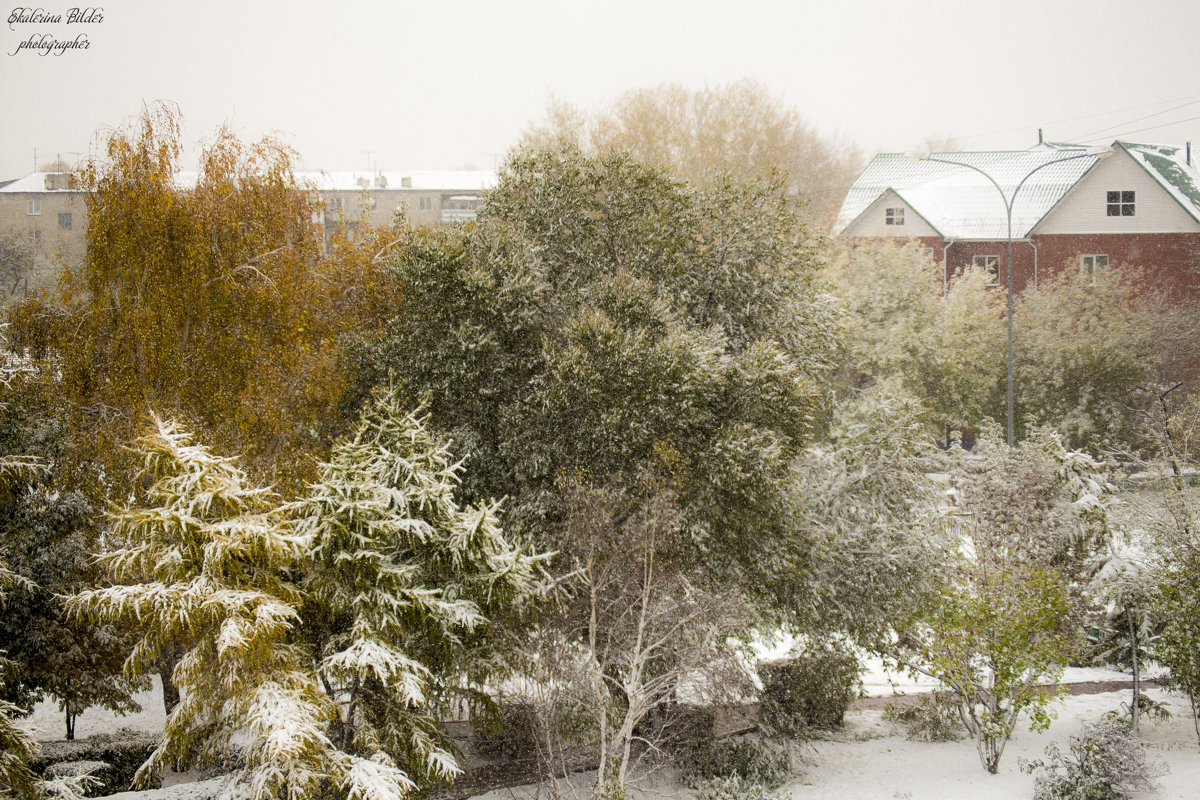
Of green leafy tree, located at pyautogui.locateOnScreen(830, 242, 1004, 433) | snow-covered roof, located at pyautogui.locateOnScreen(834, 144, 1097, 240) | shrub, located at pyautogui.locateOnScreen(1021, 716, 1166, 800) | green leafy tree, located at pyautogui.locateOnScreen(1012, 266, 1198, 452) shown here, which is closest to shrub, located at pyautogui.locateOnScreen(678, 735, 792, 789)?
shrub, located at pyautogui.locateOnScreen(1021, 716, 1166, 800)

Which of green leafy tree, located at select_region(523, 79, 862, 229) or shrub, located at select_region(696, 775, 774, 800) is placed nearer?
shrub, located at select_region(696, 775, 774, 800)

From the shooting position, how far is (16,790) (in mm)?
9078

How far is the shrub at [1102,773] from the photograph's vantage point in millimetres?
11641

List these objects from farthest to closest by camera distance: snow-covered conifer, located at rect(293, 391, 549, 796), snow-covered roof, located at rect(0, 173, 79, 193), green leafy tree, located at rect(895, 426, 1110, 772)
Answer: snow-covered roof, located at rect(0, 173, 79, 193) < green leafy tree, located at rect(895, 426, 1110, 772) < snow-covered conifer, located at rect(293, 391, 549, 796)

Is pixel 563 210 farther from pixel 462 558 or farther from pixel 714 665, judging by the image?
pixel 714 665

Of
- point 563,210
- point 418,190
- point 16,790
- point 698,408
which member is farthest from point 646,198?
point 418,190

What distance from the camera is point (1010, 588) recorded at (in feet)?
42.1

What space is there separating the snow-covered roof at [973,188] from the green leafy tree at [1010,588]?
2485 centimetres

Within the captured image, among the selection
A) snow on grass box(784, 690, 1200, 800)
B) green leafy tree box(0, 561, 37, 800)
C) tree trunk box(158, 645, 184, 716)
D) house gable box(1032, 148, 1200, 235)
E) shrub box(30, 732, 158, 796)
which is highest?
house gable box(1032, 148, 1200, 235)

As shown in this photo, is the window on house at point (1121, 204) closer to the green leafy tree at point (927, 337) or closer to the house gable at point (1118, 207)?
the house gable at point (1118, 207)

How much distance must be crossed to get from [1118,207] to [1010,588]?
30547 mm

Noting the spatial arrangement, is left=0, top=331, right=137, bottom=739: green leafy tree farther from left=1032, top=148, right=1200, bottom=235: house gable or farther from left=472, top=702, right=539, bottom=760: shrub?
left=1032, top=148, right=1200, bottom=235: house gable

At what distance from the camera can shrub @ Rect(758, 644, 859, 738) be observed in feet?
45.7

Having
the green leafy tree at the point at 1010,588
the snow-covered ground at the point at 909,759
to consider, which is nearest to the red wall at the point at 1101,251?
the green leafy tree at the point at 1010,588
